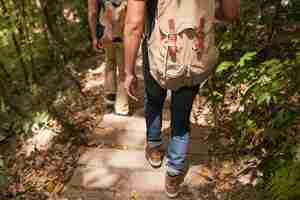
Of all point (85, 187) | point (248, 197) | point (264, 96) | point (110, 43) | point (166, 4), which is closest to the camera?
point (166, 4)

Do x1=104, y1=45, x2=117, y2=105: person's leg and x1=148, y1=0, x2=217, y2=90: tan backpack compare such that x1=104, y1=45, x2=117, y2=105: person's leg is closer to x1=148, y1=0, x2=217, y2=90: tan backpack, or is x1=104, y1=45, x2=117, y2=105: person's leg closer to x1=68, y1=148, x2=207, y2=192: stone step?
x1=68, y1=148, x2=207, y2=192: stone step

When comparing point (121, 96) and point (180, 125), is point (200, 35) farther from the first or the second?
point (121, 96)

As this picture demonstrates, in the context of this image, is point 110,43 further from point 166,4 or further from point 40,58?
point 40,58

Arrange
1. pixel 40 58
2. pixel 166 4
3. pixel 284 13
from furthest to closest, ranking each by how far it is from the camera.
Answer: pixel 40 58, pixel 284 13, pixel 166 4

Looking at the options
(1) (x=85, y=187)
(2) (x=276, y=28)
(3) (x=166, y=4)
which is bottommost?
(1) (x=85, y=187)

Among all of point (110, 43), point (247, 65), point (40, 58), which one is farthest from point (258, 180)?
point (40, 58)

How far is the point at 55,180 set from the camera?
349 cm

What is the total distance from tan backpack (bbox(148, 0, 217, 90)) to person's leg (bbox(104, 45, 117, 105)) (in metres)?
1.37

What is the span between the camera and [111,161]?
3.64m

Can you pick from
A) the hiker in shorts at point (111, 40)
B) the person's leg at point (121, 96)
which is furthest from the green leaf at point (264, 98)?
the person's leg at point (121, 96)

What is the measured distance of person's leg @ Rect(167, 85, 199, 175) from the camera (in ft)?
9.62

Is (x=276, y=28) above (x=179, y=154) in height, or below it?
above

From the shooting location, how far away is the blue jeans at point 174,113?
9.69 ft

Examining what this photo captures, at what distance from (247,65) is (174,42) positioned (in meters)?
1.00
